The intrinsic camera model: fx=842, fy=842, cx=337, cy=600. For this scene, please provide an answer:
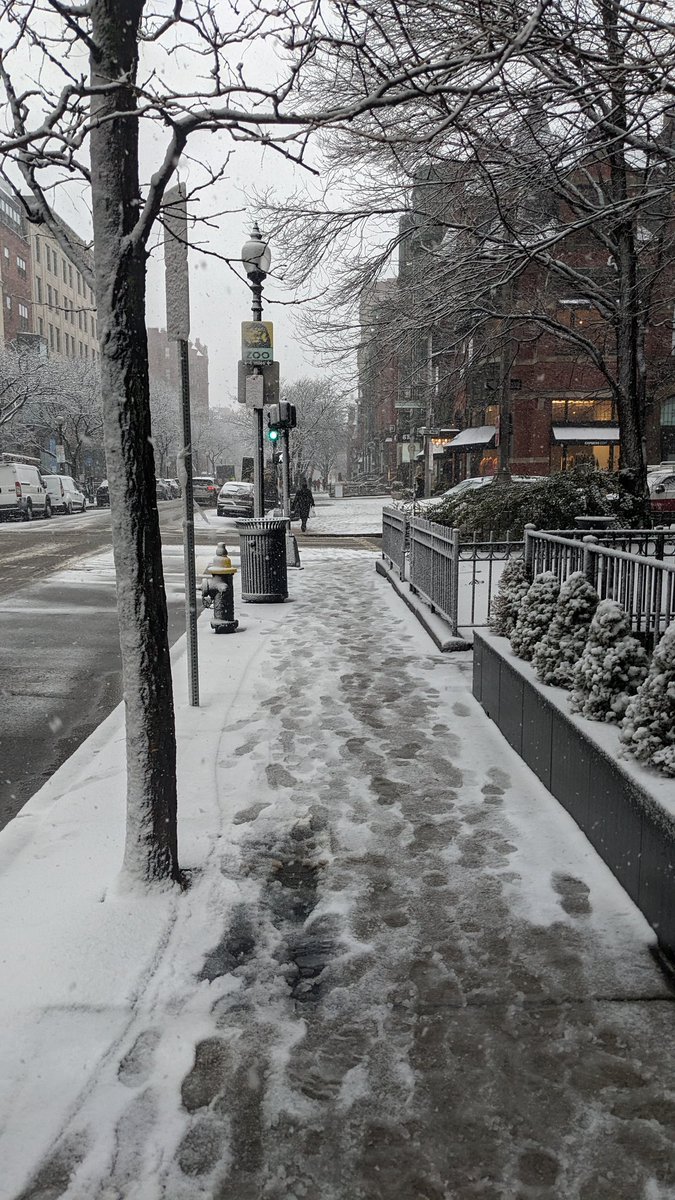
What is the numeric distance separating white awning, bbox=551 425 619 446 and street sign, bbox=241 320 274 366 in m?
29.1

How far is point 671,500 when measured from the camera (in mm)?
26234

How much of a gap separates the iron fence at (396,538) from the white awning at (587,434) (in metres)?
26.2

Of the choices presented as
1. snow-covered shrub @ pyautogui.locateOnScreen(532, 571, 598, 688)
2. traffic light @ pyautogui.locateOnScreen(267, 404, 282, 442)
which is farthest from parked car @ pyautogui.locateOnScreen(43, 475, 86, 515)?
snow-covered shrub @ pyautogui.locateOnScreen(532, 571, 598, 688)

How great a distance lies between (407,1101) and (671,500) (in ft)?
85.7

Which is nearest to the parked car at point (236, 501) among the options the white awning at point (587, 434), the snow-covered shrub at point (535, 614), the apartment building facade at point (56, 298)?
the white awning at point (587, 434)

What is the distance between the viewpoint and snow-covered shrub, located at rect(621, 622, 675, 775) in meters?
3.70

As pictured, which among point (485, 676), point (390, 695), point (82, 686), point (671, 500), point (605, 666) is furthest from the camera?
point (671, 500)

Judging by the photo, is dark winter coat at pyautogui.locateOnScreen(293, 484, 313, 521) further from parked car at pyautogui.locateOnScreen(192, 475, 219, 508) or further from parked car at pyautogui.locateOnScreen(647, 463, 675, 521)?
parked car at pyautogui.locateOnScreen(192, 475, 219, 508)

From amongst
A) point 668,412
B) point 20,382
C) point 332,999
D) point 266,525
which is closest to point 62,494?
point 20,382

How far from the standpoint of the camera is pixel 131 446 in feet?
11.6

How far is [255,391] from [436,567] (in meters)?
5.51

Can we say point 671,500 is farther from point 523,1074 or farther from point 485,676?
point 523,1074

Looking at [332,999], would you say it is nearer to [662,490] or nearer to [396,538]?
[396,538]

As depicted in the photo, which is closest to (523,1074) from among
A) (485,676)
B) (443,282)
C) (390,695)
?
(485,676)
